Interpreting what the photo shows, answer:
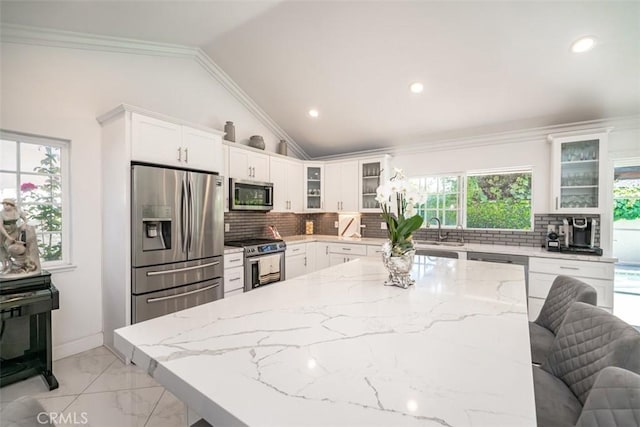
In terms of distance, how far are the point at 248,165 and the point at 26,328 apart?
271 centimetres

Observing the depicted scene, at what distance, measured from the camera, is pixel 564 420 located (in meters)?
0.95

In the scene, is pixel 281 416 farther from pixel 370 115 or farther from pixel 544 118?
pixel 544 118

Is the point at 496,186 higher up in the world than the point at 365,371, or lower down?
higher up

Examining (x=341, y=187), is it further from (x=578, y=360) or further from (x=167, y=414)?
(x=578, y=360)

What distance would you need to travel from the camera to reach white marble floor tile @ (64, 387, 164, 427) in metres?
1.78

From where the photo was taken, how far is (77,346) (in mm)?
2600

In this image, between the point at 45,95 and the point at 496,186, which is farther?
the point at 496,186

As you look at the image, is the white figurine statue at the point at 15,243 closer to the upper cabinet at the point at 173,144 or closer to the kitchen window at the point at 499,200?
the upper cabinet at the point at 173,144

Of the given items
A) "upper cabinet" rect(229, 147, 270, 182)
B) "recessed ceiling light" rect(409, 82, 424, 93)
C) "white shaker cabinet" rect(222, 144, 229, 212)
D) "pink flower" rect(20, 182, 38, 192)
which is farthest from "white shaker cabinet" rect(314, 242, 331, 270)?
"pink flower" rect(20, 182, 38, 192)

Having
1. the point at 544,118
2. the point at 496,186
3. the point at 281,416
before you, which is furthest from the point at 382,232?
the point at 281,416

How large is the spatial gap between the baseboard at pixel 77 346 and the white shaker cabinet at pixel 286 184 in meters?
2.55

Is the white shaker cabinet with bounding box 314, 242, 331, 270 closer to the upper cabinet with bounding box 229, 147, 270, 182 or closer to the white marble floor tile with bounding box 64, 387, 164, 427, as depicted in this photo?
the upper cabinet with bounding box 229, 147, 270, 182

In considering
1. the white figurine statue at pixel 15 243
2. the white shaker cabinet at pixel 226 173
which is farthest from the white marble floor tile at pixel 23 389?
the white shaker cabinet at pixel 226 173

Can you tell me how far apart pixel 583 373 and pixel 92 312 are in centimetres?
368
